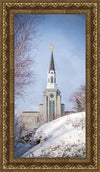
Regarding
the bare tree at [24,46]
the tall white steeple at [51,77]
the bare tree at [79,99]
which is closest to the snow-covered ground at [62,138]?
the bare tree at [79,99]

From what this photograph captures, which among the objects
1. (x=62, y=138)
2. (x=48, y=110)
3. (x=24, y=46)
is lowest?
(x=62, y=138)

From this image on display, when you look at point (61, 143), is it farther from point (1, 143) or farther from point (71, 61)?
point (71, 61)

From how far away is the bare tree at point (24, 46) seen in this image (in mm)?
2508

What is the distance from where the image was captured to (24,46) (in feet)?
8.36

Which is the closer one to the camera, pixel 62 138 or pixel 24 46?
pixel 62 138

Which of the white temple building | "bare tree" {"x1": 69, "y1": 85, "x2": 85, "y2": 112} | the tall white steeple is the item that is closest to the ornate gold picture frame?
"bare tree" {"x1": 69, "y1": 85, "x2": 85, "y2": 112}

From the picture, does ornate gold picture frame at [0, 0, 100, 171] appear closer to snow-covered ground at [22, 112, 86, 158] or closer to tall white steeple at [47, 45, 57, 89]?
snow-covered ground at [22, 112, 86, 158]

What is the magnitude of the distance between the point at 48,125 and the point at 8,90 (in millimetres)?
691

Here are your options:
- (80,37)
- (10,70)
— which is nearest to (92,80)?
(80,37)

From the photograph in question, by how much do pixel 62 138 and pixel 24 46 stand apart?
1.30m

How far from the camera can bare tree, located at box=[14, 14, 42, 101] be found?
8.23 feet

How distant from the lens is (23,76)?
2.54 m

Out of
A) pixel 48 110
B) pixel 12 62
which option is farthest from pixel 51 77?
pixel 12 62

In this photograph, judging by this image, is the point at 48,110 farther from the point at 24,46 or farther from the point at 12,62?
the point at 24,46
